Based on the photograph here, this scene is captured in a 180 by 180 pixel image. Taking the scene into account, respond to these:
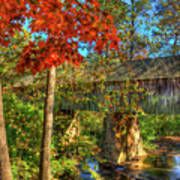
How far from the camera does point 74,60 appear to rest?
16.2 ft

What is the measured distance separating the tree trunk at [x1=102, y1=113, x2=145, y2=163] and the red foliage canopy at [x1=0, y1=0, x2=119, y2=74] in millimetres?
6015

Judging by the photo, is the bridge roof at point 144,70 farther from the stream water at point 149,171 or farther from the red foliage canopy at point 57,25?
the stream water at point 149,171

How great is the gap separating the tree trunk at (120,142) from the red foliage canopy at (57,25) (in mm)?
6015

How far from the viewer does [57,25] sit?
13.9 ft

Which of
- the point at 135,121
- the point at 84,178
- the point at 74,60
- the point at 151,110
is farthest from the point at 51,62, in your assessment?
the point at 135,121

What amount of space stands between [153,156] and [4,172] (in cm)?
976

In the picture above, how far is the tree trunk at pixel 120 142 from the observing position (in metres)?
10.8

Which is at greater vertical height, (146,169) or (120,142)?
(120,142)

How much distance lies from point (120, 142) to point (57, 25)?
7.75 metres

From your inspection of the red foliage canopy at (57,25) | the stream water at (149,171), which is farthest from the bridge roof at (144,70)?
the stream water at (149,171)

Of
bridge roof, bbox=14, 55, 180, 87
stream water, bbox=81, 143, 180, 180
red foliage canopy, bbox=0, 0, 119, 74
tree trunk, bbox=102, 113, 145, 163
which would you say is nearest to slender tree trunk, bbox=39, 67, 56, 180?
red foliage canopy, bbox=0, 0, 119, 74

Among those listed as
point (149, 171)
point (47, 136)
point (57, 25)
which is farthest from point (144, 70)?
point (57, 25)

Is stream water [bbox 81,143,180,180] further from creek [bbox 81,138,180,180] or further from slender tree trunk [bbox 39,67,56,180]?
slender tree trunk [bbox 39,67,56,180]

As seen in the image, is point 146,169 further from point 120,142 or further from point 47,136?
point 47,136
